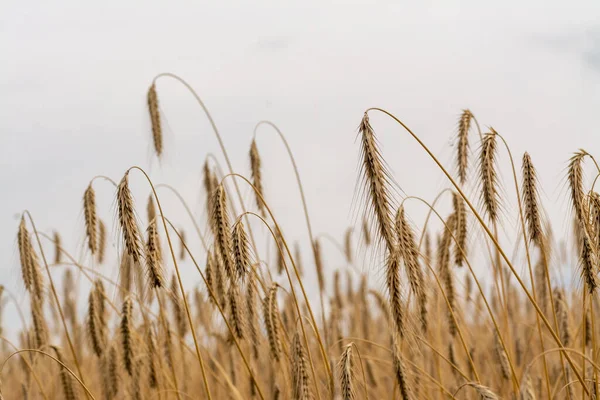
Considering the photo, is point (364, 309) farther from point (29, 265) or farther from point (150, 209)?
point (29, 265)

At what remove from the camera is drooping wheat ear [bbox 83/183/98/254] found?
337 centimetres

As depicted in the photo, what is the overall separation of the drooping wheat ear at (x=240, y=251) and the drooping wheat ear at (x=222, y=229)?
7 centimetres

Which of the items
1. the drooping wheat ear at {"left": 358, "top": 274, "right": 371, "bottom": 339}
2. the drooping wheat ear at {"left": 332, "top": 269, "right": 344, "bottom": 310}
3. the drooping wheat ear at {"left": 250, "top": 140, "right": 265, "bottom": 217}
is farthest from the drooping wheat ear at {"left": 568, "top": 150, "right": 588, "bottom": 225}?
the drooping wheat ear at {"left": 332, "top": 269, "right": 344, "bottom": 310}

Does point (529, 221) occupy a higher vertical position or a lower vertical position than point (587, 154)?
lower

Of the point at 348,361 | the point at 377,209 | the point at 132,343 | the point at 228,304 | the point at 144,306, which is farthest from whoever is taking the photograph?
the point at 144,306

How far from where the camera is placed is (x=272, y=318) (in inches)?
121

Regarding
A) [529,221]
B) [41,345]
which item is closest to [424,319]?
[529,221]

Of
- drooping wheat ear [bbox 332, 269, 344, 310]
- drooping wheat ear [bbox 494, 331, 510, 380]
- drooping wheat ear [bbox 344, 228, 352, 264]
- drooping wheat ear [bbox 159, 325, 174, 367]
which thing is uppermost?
drooping wheat ear [bbox 344, 228, 352, 264]

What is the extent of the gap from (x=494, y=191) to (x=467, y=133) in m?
0.46

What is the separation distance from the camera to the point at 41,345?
3.90 m

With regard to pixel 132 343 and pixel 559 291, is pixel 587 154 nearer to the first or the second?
pixel 559 291

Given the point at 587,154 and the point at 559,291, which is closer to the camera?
the point at 587,154

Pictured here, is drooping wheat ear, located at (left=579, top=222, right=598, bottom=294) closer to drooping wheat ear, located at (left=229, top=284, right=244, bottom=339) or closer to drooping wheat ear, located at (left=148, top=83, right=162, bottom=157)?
drooping wheat ear, located at (left=229, top=284, right=244, bottom=339)

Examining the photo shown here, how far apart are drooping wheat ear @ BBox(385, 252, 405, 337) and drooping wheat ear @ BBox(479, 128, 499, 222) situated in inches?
18.7
